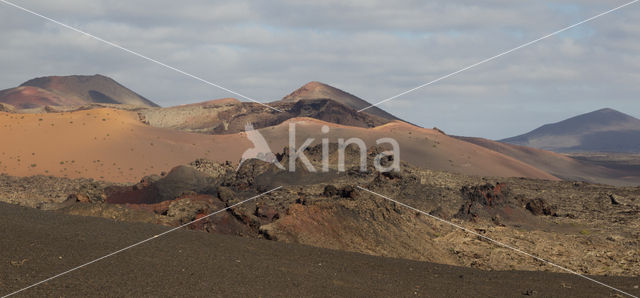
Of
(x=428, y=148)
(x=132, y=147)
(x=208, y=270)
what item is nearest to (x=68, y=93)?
(x=132, y=147)

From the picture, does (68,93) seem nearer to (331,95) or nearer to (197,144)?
(331,95)

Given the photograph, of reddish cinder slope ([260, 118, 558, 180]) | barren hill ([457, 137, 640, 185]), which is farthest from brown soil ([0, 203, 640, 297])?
barren hill ([457, 137, 640, 185])

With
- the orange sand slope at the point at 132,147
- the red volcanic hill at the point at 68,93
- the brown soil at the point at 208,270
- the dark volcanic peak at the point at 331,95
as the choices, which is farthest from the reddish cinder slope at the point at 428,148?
the red volcanic hill at the point at 68,93

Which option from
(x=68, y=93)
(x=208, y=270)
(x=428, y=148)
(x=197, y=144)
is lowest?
(x=208, y=270)

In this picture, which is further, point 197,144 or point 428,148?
point 428,148

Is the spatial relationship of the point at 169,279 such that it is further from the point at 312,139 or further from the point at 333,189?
the point at 312,139

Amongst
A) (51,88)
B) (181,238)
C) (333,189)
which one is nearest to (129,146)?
(333,189)
